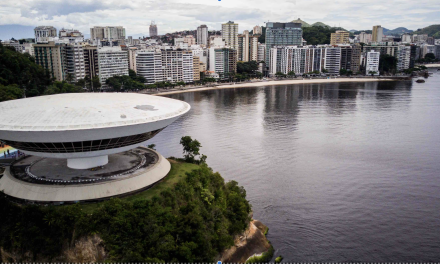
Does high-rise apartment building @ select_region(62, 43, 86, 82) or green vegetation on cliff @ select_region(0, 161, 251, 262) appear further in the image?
high-rise apartment building @ select_region(62, 43, 86, 82)

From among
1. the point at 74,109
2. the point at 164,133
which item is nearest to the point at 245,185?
the point at 74,109

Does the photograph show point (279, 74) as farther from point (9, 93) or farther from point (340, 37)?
point (9, 93)

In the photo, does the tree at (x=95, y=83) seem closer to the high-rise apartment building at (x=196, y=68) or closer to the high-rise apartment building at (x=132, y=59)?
the high-rise apartment building at (x=132, y=59)

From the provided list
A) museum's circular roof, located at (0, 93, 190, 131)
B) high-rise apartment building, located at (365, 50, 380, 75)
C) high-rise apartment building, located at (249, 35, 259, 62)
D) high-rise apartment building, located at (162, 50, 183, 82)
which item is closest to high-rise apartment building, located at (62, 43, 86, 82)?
high-rise apartment building, located at (162, 50, 183, 82)

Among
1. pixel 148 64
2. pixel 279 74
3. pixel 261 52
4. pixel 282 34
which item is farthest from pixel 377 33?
pixel 148 64

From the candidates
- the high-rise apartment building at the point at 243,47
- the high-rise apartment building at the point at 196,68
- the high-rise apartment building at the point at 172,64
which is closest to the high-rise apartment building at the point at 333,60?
the high-rise apartment building at the point at 243,47

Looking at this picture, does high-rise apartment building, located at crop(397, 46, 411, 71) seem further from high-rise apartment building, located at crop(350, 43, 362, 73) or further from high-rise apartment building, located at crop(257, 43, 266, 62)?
high-rise apartment building, located at crop(257, 43, 266, 62)
